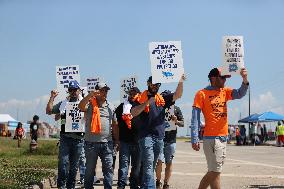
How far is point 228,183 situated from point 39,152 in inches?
475

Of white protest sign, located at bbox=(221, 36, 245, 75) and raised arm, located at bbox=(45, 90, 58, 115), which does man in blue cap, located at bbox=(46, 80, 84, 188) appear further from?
white protest sign, located at bbox=(221, 36, 245, 75)

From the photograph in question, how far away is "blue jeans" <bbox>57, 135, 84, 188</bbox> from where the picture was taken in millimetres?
9812

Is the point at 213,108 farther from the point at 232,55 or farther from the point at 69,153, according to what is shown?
the point at 69,153

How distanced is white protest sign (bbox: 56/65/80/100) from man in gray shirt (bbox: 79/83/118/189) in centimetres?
251

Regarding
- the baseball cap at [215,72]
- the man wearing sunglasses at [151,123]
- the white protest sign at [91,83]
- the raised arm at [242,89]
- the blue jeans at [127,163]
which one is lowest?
the blue jeans at [127,163]

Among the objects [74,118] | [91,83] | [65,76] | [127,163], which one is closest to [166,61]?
[74,118]

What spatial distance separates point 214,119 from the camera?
26.5 ft

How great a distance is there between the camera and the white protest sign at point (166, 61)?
8.64 meters

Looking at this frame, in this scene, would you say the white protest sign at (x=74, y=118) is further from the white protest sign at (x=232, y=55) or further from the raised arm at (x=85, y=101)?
the white protest sign at (x=232, y=55)

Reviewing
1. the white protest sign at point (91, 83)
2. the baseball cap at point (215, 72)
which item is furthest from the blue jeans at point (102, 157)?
the white protest sign at point (91, 83)

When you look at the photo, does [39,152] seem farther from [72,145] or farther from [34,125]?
[72,145]

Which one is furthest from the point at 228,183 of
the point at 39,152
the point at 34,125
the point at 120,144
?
the point at 34,125

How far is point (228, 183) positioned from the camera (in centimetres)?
1243

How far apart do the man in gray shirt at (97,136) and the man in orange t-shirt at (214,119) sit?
1.83 meters
